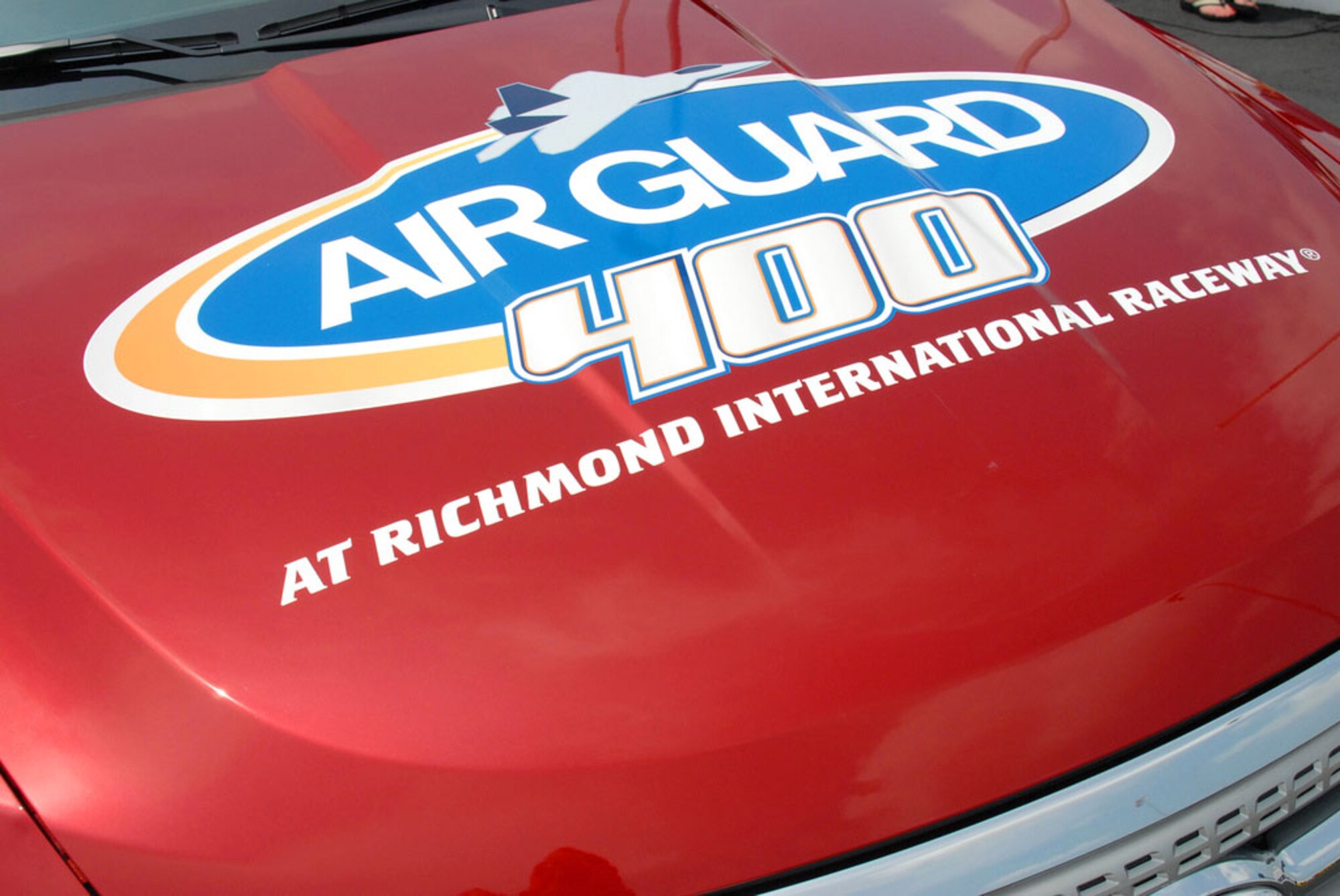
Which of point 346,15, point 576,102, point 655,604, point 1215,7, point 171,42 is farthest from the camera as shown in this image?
point 1215,7

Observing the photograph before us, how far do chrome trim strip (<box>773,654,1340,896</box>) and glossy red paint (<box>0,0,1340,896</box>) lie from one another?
1.1 inches

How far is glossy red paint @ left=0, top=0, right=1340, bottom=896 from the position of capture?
876 mm

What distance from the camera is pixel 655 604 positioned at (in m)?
0.96

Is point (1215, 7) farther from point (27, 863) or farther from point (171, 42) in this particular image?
point (27, 863)

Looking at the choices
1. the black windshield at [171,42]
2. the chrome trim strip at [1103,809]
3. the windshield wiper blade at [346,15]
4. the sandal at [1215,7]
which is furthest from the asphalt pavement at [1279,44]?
the chrome trim strip at [1103,809]

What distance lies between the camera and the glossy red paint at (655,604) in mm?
876

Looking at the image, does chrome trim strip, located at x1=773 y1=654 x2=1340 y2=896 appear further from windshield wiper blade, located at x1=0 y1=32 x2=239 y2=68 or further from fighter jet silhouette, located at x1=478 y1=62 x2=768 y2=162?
windshield wiper blade, located at x1=0 y1=32 x2=239 y2=68

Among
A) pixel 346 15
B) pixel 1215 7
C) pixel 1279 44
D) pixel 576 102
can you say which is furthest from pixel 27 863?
pixel 1215 7

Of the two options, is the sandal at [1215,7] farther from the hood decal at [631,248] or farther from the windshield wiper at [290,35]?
the windshield wiper at [290,35]

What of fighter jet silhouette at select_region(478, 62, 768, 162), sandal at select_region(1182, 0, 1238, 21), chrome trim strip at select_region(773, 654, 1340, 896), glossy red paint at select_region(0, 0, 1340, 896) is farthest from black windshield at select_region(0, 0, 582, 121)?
sandal at select_region(1182, 0, 1238, 21)

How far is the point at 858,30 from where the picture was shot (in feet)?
5.81

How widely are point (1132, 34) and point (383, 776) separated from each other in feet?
5.79

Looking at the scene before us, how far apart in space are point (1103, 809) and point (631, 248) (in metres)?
0.80

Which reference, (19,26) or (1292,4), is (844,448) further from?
(1292,4)
